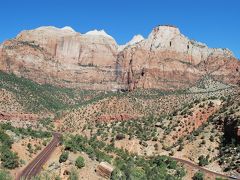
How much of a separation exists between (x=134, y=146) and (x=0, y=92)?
72.0m

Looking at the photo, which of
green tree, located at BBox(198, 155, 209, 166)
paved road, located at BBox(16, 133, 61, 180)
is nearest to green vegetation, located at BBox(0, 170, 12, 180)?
paved road, located at BBox(16, 133, 61, 180)

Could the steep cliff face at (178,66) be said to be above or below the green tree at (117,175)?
above

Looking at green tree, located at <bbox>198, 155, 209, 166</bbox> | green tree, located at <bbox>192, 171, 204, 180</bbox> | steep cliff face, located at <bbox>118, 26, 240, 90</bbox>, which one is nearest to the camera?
green tree, located at <bbox>192, 171, 204, 180</bbox>

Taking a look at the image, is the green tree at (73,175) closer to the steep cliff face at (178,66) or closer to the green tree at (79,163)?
the green tree at (79,163)

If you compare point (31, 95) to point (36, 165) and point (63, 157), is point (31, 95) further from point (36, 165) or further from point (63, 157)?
point (63, 157)

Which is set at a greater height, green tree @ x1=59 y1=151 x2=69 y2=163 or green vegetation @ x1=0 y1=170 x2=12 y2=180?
green tree @ x1=59 y1=151 x2=69 y2=163

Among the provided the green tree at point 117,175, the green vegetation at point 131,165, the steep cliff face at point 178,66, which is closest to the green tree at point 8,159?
the green vegetation at point 131,165

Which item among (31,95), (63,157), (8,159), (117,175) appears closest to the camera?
(117,175)

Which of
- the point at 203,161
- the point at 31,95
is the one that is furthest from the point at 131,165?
the point at 31,95

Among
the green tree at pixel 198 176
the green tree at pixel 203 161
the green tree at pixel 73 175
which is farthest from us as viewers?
the green tree at pixel 203 161

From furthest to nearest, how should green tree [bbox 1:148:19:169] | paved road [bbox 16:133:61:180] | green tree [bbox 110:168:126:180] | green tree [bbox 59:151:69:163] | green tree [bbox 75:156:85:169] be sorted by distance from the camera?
green tree [bbox 59:151:69:163], green tree [bbox 75:156:85:169], green tree [bbox 1:148:19:169], green tree [bbox 110:168:126:180], paved road [bbox 16:133:61:180]

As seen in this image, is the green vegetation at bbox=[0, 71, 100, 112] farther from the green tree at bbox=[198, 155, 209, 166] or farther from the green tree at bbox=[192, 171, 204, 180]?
the green tree at bbox=[192, 171, 204, 180]

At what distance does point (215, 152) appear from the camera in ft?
305

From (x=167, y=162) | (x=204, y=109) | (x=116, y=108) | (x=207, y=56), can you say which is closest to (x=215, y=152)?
(x=167, y=162)
